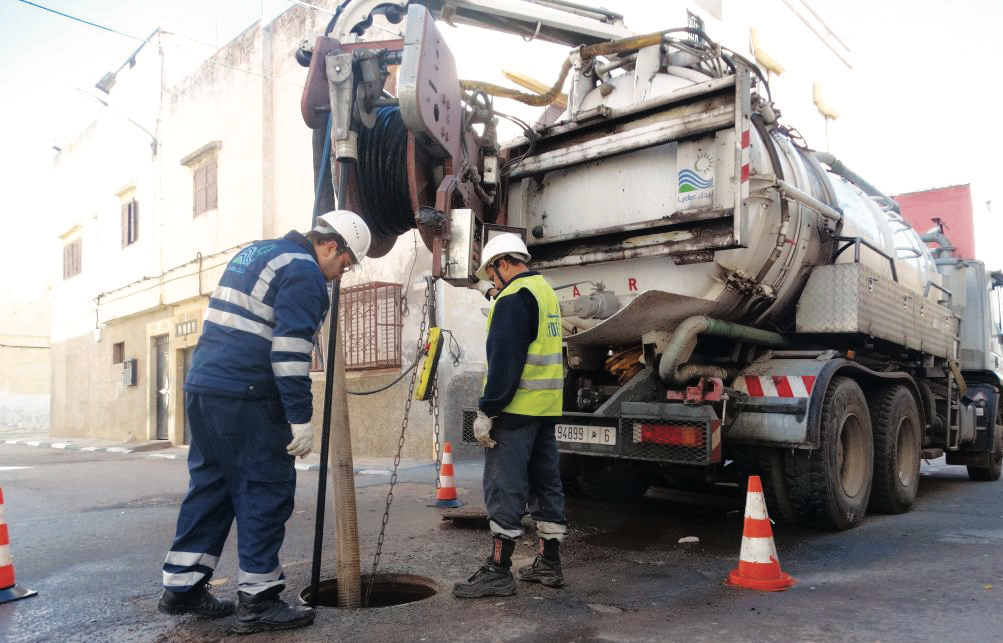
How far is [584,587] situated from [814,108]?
660 inches

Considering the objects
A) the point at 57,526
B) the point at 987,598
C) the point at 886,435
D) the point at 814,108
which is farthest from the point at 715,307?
the point at 814,108

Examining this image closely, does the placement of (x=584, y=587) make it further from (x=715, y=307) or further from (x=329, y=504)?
(x=329, y=504)

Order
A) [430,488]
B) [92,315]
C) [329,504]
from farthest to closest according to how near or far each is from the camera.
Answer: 1. [92,315]
2. [430,488]
3. [329,504]

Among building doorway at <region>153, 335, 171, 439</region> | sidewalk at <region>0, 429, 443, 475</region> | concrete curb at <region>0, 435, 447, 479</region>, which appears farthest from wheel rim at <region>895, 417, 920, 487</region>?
building doorway at <region>153, 335, 171, 439</region>

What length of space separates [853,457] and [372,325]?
284 inches

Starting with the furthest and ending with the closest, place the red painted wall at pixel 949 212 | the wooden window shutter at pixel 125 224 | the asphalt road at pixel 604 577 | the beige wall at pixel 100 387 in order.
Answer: the wooden window shutter at pixel 125 224 → the beige wall at pixel 100 387 → the red painted wall at pixel 949 212 → the asphalt road at pixel 604 577

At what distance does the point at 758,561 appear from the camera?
12.1ft

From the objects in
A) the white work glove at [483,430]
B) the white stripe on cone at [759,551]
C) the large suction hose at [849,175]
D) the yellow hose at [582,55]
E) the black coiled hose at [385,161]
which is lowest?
the white stripe on cone at [759,551]

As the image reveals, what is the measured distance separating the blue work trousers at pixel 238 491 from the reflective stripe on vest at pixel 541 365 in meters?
1.12

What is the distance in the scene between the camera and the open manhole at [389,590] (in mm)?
3934

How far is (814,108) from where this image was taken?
701 inches

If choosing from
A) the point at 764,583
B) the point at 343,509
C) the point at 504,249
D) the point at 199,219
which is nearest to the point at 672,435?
the point at 764,583

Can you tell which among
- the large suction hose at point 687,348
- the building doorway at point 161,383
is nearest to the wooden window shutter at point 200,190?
the building doorway at point 161,383

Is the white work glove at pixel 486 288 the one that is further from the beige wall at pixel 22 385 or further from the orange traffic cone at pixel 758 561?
the beige wall at pixel 22 385
